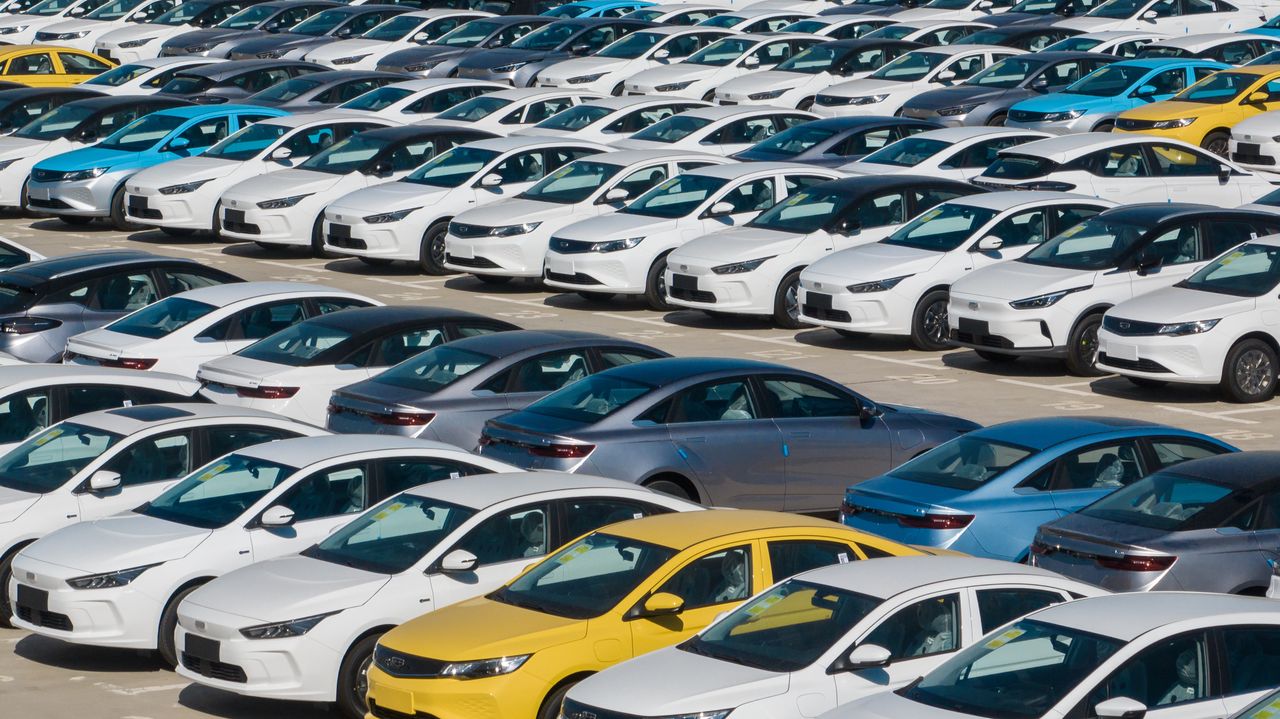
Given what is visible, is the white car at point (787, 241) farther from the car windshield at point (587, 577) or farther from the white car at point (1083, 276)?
the car windshield at point (587, 577)

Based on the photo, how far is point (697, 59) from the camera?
115ft

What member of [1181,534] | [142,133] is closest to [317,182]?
[142,133]

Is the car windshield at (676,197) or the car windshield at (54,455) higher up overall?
the car windshield at (54,455)

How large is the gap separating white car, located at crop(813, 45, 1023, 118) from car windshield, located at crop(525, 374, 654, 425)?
16.8 m

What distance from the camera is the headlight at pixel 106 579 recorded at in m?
11.8

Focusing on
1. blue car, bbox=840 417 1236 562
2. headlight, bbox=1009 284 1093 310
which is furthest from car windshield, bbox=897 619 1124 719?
headlight, bbox=1009 284 1093 310

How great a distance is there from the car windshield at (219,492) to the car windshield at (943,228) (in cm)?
1026

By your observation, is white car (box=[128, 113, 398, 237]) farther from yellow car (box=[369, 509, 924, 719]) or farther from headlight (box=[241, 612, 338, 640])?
yellow car (box=[369, 509, 924, 719])

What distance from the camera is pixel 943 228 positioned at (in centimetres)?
2155

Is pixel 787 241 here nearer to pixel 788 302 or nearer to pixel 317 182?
pixel 788 302

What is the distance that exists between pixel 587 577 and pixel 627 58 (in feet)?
85.9

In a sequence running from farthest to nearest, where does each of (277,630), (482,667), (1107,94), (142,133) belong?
1. (1107,94)
2. (142,133)
3. (277,630)
4. (482,667)

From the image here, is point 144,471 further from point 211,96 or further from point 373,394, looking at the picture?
point 211,96

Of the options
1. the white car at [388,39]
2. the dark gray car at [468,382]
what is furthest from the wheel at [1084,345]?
the white car at [388,39]
